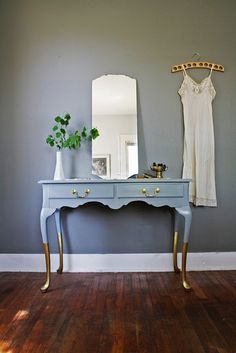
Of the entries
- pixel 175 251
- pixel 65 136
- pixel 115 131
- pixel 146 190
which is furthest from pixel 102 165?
pixel 175 251

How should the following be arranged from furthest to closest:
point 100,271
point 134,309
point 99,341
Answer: point 100,271 < point 134,309 < point 99,341

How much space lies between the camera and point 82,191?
1.82m

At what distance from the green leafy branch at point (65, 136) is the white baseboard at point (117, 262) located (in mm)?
998

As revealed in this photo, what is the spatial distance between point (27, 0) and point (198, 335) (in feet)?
9.65

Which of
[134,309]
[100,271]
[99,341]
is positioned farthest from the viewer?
[100,271]

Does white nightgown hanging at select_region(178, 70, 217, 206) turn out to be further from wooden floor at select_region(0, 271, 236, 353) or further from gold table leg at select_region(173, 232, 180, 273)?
wooden floor at select_region(0, 271, 236, 353)

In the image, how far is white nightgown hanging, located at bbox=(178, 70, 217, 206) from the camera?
2.22 metres

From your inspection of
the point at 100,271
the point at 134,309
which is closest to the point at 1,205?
the point at 100,271

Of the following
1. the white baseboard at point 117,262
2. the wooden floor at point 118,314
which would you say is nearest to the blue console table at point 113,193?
the wooden floor at point 118,314

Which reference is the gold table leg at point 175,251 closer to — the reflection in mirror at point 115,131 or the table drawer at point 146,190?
the table drawer at point 146,190

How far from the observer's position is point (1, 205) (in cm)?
228

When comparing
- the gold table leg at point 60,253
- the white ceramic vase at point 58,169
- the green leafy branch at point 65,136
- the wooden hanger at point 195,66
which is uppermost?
the wooden hanger at point 195,66

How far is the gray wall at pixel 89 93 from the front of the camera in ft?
7.45

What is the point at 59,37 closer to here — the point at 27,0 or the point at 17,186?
the point at 27,0
